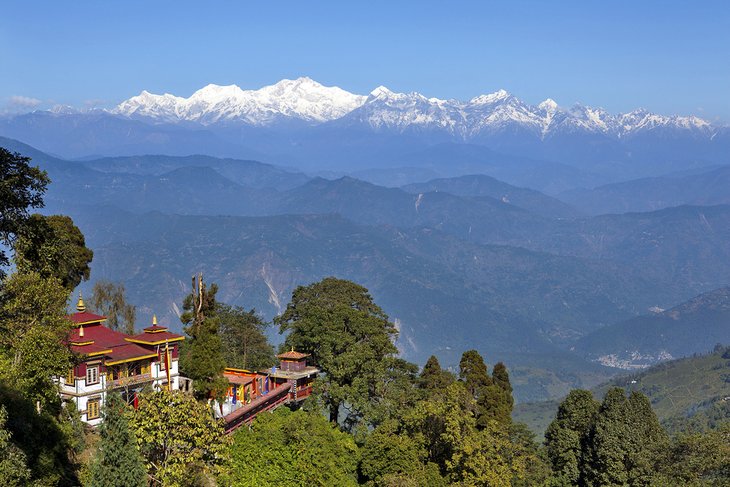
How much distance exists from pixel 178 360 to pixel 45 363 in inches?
799

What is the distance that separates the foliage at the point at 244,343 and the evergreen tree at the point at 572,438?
21733mm

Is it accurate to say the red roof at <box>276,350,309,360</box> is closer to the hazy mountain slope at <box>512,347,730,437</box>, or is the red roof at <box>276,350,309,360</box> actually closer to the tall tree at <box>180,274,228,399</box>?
the tall tree at <box>180,274,228,399</box>

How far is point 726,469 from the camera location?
41.1 metres

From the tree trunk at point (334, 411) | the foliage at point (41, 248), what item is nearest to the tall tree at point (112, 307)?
the tree trunk at point (334, 411)

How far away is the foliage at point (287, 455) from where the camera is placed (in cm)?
3300

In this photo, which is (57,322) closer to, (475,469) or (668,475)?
(475,469)

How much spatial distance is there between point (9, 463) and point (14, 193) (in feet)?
25.1

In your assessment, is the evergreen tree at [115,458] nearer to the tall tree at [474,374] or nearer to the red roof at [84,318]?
the red roof at [84,318]

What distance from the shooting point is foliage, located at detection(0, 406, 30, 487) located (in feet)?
68.0

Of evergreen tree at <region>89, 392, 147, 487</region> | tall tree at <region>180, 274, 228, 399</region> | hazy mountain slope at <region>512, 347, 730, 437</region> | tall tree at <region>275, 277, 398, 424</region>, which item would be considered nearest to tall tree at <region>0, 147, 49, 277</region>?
evergreen tree at <region>89, 392, 147, 487</region>

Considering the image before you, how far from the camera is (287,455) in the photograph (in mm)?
33688

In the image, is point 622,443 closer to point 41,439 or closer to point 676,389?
point 41,439

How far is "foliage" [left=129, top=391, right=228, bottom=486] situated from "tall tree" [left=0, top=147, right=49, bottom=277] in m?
8.25

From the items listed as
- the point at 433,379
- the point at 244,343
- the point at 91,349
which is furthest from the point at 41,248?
the point at 244,343
